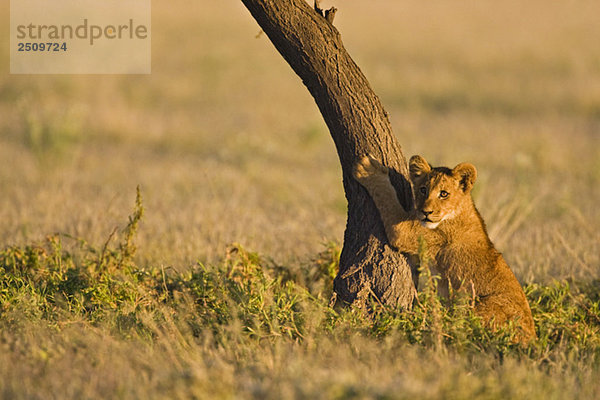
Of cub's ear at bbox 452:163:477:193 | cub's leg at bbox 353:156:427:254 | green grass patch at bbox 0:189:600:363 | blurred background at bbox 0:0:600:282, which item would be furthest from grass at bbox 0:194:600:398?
blurred background at bbox 0:0:600:282

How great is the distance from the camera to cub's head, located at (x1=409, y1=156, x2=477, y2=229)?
530cm

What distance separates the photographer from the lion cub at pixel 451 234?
5273 millimetres

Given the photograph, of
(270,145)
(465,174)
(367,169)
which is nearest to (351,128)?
(367,169)

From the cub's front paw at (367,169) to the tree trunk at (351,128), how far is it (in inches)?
2.9

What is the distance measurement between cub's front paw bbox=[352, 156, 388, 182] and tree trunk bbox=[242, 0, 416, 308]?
2.9 inches

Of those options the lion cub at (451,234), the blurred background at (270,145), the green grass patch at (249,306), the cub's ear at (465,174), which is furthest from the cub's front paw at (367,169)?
the blurred background at (270,145)

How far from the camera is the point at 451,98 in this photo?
19516mm

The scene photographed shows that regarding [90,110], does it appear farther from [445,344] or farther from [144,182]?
[445,344]

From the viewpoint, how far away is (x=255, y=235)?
320 inches

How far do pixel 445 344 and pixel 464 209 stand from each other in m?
1.07

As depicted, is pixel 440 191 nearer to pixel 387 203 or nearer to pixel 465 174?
pixel 465 174

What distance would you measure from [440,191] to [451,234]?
1.09ft

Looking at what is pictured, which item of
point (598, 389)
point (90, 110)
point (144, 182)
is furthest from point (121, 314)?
point (90, 110)

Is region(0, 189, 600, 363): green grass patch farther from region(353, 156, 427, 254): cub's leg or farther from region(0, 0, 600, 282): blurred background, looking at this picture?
region(0, 0, 600, 282): blurred background
